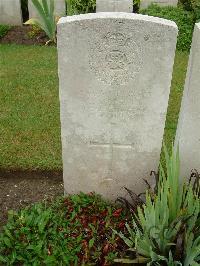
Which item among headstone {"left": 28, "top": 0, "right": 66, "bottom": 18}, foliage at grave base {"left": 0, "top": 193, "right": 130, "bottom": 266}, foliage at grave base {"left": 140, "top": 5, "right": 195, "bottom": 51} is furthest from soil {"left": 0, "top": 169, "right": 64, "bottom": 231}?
headstone {"left": 28, "top": 0, "right": 66, "bottom": 18}

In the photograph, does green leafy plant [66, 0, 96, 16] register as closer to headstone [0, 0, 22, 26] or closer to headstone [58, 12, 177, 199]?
headstone [0, 0, 22, 26]

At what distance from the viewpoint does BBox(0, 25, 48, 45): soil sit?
263 inches

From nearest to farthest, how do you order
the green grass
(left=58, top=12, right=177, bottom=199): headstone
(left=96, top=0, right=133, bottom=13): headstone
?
(left=58, top=12, right=177, bottom=199): headstone < the green grass < (left=96, top=0, right=133, bottom=13): headstone

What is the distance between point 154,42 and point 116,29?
0.25m

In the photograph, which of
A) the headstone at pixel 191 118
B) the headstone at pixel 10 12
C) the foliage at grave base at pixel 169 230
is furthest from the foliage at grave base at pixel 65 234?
the headstone at pixel 10 12

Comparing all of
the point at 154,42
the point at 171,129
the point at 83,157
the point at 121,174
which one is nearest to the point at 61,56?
the point at 154,42

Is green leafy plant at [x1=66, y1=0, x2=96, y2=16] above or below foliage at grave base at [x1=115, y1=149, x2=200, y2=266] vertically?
above

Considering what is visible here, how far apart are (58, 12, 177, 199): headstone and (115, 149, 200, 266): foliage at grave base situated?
0.39 metres

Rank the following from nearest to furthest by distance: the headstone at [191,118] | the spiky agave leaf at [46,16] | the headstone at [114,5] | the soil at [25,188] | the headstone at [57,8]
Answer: the headstone at [191,118]
the soil at [25,188]
the spiky agave leaf at [46,16]
the headstone at [114,5]
the headstone at [57,8]

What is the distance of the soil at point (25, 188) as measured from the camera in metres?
3.40

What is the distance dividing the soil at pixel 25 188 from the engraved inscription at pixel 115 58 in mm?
1373

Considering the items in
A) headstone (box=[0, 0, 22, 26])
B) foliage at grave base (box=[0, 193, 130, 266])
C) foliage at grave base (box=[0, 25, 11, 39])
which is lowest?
foliage at grave base (box=[0, 193, 130, 266])

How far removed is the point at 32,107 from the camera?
4.86 meters

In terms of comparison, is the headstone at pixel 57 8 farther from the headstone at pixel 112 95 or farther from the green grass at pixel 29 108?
the headstone at pixel 112 95
